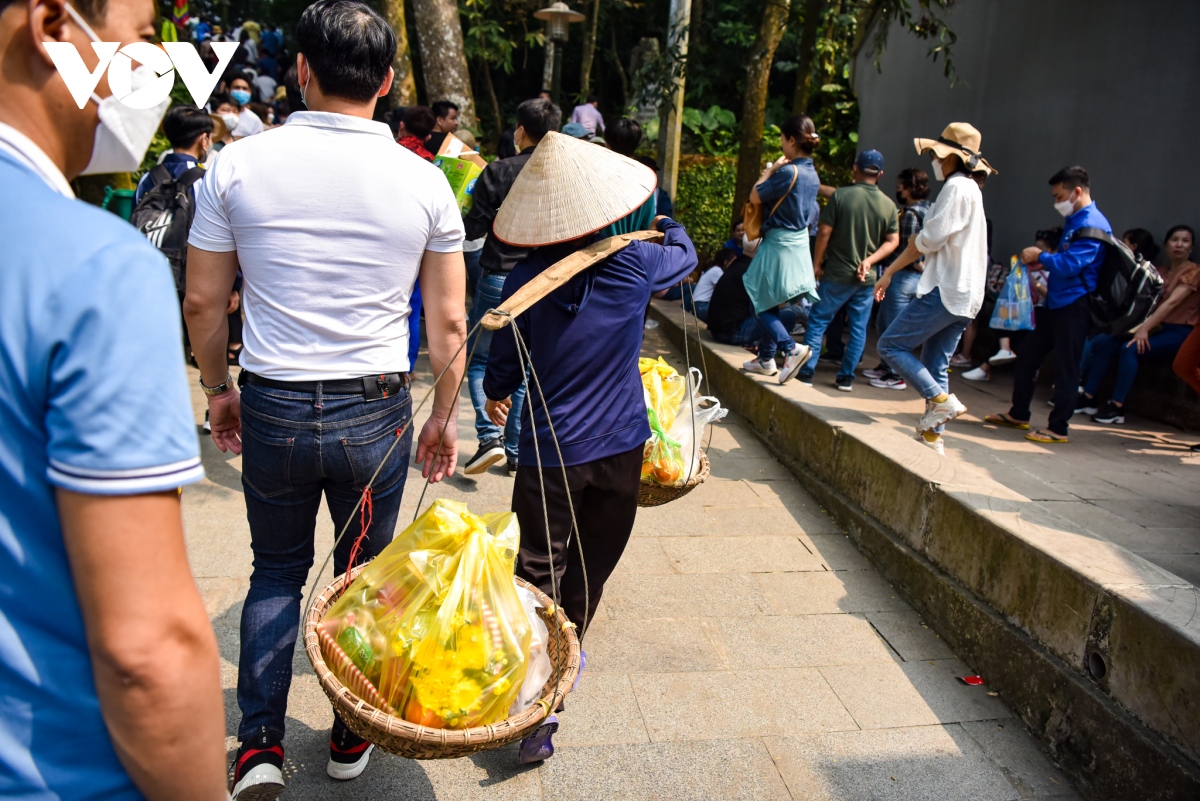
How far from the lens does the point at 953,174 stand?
5520 mm

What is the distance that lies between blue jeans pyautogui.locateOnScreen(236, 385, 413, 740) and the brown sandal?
534 cm

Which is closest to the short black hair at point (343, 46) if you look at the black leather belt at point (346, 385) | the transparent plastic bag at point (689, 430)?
the black leather belt at point (346, 385)

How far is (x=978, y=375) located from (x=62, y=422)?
841 centimetres

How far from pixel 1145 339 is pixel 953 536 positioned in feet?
12.7

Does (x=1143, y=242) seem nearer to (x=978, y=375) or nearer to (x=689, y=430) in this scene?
(x=978, y=375)

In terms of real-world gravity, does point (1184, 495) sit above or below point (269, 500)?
below

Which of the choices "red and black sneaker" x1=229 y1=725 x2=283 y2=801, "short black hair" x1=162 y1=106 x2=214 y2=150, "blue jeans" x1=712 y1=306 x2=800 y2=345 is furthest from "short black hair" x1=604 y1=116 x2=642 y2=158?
"red and black sneaker" x1=229 y1=725 x2=283 y2=801

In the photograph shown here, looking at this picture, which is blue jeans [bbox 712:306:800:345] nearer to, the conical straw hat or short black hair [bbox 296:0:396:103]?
the conical straw hat

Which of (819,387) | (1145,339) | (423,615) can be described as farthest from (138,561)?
(1145,339)

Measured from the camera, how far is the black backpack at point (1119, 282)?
5590mm

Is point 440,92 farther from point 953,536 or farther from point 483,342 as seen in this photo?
point 953,536

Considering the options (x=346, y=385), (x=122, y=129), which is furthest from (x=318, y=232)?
(x=122, y=129)

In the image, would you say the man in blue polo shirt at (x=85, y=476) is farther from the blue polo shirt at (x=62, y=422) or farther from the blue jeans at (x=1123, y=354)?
the blue jeans at (x=1123, y=354)

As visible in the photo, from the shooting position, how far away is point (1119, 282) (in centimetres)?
563
